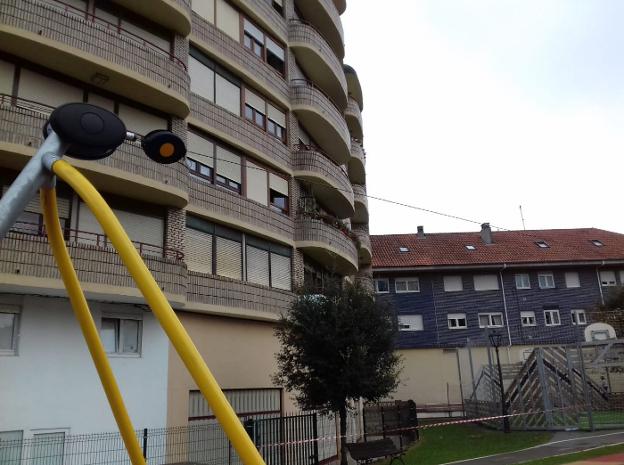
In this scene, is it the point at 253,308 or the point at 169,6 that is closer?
the point at 169,6

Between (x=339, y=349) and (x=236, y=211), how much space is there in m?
5.52

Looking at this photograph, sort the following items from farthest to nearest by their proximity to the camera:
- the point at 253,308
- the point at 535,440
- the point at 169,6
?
the point at 535,440, the point at 253,308, the point at 169,6

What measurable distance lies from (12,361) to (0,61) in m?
6.73

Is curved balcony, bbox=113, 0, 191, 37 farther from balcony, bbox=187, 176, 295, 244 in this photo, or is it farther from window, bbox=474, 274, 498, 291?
window, bbox=474, 274, 498, 291

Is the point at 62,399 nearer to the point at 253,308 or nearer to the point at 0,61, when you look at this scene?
the point at 253,308

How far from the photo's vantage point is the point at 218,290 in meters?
16.2

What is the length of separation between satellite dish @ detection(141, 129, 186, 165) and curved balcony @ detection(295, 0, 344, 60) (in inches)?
855

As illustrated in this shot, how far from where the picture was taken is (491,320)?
3994 cm

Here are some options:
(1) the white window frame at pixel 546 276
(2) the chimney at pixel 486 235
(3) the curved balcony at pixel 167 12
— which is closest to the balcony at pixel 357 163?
(3) the curved balcony at pixel 167 12

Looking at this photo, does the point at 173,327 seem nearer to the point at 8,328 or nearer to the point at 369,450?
the point at 8,328

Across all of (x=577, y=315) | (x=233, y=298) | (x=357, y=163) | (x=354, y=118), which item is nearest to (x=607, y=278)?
(x=577, y=315)

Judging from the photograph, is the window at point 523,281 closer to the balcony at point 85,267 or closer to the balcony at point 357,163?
the balcony at point 357,163

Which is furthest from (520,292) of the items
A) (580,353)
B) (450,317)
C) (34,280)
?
(34,280)

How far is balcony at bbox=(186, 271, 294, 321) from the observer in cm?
1553
